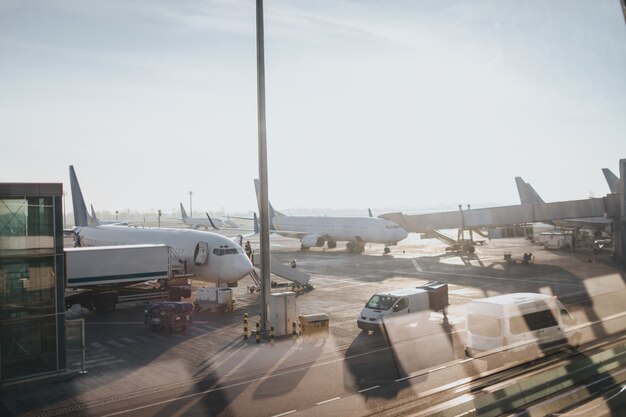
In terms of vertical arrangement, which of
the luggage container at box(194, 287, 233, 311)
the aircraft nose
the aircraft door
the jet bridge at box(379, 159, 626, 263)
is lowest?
the luggage container at box(194, 287, 233, 311)

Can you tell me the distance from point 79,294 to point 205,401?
829 inches

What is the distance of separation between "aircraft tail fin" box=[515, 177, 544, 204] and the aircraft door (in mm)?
66369

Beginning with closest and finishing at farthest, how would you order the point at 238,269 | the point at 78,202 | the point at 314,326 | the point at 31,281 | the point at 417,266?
the point at 31,281
the point at 314,326
the point at 238,269
the point at 417,266
the point at 78,202

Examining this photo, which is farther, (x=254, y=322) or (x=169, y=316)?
(x=254, y=322)

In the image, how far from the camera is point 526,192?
8994 centimetres

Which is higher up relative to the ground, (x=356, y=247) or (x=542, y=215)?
(x=542, y=215)

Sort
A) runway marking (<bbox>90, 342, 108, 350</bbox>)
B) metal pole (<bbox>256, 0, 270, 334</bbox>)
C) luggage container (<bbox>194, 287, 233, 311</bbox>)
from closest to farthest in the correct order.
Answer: runway marking (<bbox>90, 342, 108, 350</bbox>), metal pole (<bbox>256, 0, 270, 334</bbox>), luggage container (<bbox>194, 287, 233, 311</bbox>)

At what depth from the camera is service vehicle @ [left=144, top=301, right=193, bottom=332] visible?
29.2 metres

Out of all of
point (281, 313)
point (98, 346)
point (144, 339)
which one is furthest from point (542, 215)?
point (98, 346)

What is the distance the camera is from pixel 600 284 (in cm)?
4262

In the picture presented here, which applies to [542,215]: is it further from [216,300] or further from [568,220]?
[216,300]

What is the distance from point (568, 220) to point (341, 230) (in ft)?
121

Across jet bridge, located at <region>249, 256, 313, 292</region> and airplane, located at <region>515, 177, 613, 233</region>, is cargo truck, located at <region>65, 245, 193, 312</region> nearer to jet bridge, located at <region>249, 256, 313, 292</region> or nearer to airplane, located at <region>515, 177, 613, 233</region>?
jet bridge, located at <region>249, 256, 313, 292</region>

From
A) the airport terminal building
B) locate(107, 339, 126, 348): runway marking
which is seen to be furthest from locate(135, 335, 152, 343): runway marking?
the airport terminal building
